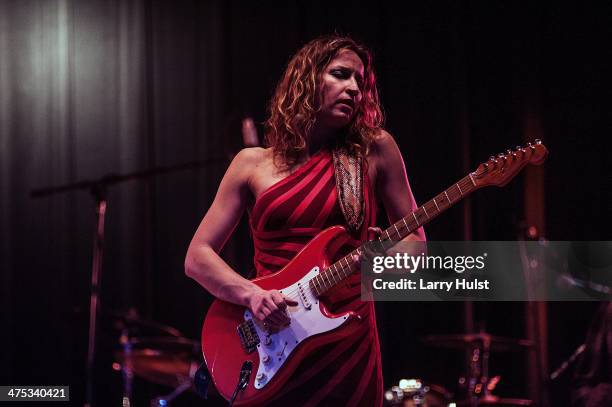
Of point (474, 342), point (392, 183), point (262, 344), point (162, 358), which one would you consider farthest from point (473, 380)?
point (262, 344)

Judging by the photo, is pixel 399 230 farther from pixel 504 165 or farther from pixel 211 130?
pixel 211 130

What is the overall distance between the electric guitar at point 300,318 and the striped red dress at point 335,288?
45 mm

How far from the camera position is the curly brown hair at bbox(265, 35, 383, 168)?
287 centimetres

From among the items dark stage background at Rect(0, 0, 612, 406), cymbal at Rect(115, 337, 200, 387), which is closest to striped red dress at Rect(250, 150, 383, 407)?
cymbal at Rect(115, 337, 200, 387)

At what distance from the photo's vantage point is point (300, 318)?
256 centimetres

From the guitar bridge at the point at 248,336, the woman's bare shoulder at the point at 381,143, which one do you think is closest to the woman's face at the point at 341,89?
the woman's bare shoulder at the point at 381,143

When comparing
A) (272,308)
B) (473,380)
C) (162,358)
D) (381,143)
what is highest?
(381,143)

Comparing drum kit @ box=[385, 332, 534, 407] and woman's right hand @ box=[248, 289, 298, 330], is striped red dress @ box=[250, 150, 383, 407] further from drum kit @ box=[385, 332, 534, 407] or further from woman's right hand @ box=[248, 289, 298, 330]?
drum kit @ box=[385, 332, 534, 407]

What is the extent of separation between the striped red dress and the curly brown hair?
0.10 metres

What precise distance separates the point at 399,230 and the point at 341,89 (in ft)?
1.80

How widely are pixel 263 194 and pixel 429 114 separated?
291cm

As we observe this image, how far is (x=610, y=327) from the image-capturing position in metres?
3.77

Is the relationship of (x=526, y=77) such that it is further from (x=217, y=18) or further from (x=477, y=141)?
(x=217, y=18)

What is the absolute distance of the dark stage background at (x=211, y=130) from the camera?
534cm
